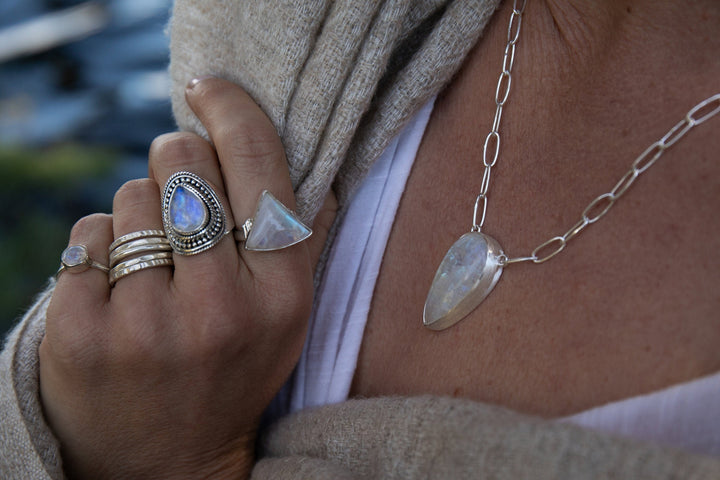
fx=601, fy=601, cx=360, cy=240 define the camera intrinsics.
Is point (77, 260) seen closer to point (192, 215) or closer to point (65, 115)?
point (192, 215)

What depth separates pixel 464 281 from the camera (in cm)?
74

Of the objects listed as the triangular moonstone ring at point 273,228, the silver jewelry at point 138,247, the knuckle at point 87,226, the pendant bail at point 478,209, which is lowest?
the pendant bail at point 478,209

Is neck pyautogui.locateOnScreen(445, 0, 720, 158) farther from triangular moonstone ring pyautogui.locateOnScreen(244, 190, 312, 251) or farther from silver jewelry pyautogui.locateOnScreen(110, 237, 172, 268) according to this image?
silver jewelry pyautogui.locateOnScreen(110, 237, 172, 268)

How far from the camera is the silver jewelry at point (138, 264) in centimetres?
74

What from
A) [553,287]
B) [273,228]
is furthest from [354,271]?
[553,287]

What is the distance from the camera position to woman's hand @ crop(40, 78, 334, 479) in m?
0.72

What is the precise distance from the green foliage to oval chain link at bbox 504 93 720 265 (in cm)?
145

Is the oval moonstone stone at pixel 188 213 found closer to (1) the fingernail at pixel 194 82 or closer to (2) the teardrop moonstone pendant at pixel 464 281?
(1) the fingernail at pixel 194 82

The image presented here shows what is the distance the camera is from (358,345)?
0.83m

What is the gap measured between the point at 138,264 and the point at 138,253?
14 millimetres

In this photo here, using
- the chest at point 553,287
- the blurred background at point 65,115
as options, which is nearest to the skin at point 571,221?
the chest at point 553,287

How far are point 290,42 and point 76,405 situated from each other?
0.53 meters

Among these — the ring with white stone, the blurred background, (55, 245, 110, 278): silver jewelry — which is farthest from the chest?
the blurred background

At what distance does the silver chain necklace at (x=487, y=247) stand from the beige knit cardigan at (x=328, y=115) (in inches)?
4.6
